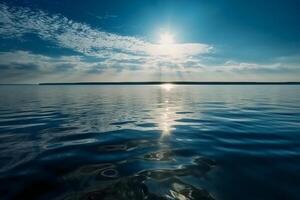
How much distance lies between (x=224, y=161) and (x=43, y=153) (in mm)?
6862

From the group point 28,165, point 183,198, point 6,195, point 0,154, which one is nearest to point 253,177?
point 183,198

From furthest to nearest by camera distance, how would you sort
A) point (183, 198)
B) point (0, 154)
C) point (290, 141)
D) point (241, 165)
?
point (290, 141) → point (0, 154) → point (241, 165) → point (183, 198)

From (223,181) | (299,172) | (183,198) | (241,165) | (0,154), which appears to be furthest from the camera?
(0,154)

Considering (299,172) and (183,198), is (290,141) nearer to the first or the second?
(299,172)

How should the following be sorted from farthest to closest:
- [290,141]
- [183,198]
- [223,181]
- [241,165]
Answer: [290,141]
[241,165]
[223,181]
[183,198]

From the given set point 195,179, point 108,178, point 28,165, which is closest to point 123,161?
point 108,178

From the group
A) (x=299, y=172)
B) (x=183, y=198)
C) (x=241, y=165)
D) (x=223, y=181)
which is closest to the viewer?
(x=183, y=198)

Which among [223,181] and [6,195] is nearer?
[6,195]

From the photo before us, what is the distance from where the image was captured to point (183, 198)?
5098 millimetres

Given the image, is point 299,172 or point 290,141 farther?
point 290,141

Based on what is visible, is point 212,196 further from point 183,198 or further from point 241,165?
point 241,165

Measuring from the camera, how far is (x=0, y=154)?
8.51 meters

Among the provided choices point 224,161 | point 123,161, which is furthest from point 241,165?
point 123,161

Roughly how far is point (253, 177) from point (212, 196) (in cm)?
185
